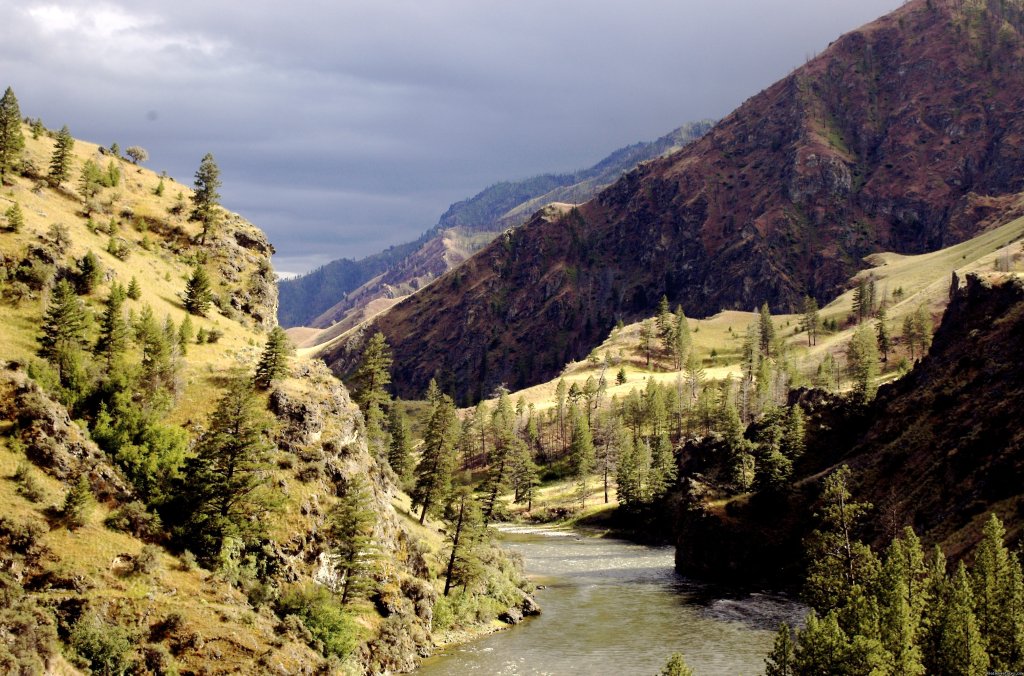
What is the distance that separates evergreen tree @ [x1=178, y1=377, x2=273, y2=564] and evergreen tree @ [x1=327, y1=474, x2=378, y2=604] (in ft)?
17.9

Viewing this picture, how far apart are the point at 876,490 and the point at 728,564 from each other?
2151 centimetres

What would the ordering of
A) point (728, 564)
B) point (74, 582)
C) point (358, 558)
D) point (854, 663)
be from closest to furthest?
point (854, 663), point (74, 582), point (358, 558), point (728, 564)

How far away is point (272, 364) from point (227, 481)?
600 inches

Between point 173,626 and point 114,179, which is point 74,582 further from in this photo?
point 114,179

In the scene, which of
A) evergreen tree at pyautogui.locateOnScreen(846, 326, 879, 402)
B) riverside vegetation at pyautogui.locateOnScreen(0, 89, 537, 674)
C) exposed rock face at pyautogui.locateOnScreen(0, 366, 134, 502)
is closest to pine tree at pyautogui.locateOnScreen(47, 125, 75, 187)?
riverside vegetation at pyautogui.locateOnScreen(0, 89, 537, 674)

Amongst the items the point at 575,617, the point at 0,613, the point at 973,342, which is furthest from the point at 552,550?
the point at 0,613

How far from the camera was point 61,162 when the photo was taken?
9038 centimetres

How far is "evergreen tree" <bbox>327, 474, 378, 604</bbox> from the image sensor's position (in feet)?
185

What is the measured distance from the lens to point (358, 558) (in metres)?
56.7

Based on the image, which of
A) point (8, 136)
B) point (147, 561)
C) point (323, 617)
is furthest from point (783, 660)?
point (8, 136)

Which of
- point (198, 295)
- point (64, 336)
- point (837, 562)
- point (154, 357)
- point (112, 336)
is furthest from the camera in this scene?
point (198, 295)

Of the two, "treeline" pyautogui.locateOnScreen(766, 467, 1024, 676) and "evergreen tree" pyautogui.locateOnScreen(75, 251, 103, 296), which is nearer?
"treeline" pyautogui.locateOnScreen(766, 467, 1024, 676)

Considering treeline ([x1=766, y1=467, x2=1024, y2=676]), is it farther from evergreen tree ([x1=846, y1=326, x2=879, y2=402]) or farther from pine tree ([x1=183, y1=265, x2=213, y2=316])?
evergreen tree ([x1=846, y1=326, x2=879, y2=402])

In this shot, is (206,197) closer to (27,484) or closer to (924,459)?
(27,484)
